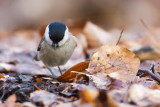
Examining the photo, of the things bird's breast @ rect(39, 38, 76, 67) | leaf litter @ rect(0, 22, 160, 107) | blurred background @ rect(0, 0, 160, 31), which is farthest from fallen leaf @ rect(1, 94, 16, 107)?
blurred background @ rect(0, 0, 160, 31)

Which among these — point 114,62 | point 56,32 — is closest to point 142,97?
point 114,62

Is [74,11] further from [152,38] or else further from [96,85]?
[96,85]

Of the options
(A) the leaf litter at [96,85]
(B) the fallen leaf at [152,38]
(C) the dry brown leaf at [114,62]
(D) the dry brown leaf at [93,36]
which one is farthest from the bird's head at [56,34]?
(B) the fallen leaf at [152,38]

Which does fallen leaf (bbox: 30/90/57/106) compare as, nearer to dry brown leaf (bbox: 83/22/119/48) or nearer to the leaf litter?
the leaf litter

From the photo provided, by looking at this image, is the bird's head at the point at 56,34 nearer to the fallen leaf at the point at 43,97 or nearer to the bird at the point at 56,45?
the bird at the point at 56,45

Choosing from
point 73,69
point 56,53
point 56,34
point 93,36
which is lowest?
point 73,69

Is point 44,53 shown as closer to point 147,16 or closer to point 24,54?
point 24,54

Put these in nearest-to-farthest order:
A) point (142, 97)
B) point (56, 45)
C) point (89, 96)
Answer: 1. point (89, 96)
2. point (142, 97)
3. point (56, 45)
